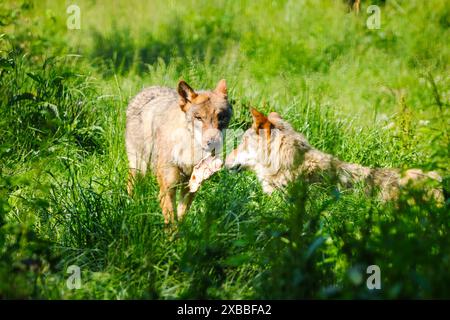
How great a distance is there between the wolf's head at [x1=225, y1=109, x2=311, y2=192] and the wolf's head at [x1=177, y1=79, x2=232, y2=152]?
1.55 feet

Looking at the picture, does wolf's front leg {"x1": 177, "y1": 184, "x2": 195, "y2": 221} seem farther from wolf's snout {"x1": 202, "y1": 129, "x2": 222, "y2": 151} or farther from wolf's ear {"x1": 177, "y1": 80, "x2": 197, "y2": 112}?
wolf's ear {"x1": 177, "y1": 80, "x2": 197, "y2": 112}

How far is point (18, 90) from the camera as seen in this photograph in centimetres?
789

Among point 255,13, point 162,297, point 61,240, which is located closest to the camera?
point 162,297

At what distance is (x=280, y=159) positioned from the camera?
23.1 feet

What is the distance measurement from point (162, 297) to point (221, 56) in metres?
7.03

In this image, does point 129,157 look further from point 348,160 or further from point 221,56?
point 221,56

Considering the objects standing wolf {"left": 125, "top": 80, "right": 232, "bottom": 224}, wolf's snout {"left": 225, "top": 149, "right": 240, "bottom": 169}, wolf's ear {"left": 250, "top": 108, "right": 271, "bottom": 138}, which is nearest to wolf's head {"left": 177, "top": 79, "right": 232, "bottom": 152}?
standing wolf {"left": 125, "top": 80, "right": 232, "bottom": 224}

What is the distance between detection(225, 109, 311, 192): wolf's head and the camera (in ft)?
22.9

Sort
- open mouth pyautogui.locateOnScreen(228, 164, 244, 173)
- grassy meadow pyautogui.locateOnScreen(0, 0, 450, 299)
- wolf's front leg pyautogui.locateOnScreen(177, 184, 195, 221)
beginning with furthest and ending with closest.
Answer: open mouth pyautogui.locateOnScreen(228, 164, 244, 173)
wolf's front leg pyautogui.locateOnScreen(177, 184, 195, 221)
grassy meadow pyautogui.locateOnScreen(0, 0, 450, 299)

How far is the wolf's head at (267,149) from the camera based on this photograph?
698cm

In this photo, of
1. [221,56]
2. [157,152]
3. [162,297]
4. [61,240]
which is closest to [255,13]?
[221,56]

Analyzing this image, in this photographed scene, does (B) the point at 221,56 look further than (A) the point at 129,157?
Yes

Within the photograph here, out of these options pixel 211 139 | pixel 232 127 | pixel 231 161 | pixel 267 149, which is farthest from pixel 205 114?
pixel 232 127

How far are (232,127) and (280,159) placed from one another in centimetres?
95
